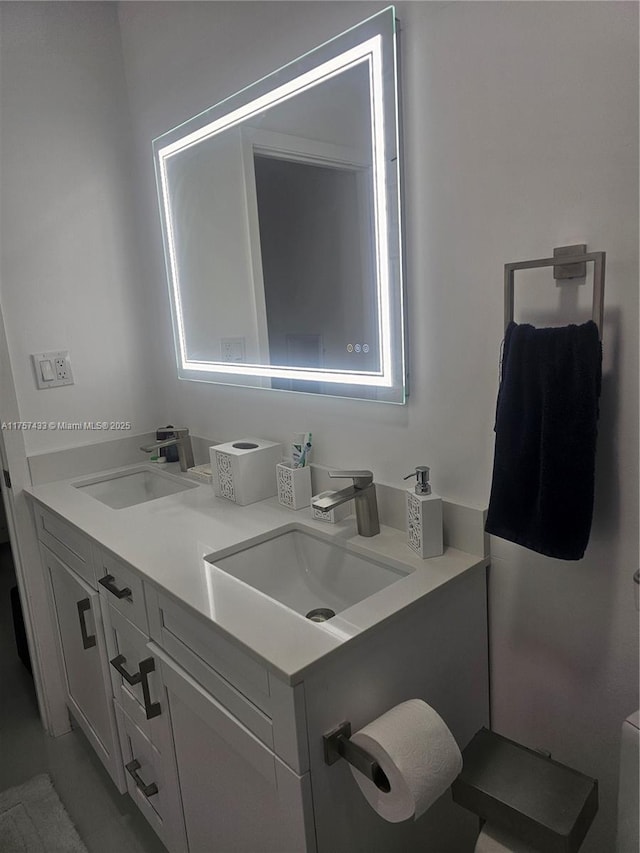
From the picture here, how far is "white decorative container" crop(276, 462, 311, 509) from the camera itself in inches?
60.6

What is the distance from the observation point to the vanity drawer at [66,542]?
1.59 m

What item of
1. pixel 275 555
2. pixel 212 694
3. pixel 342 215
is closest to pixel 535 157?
pixel 342 215

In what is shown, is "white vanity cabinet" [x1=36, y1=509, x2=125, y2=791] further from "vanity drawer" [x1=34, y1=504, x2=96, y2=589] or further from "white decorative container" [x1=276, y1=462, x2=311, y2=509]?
"white decorative container" [x1=276, y1=462, x2=311, y2=509]

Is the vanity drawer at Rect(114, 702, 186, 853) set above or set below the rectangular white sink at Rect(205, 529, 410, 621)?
below

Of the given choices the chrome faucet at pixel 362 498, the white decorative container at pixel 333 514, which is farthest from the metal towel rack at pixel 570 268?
the white decorative container at pixel 333 514

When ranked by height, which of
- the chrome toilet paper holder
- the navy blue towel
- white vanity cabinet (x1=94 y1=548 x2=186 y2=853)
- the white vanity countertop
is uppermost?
the navy blue towel

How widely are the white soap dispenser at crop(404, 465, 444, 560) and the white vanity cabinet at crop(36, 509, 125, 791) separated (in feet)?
2.90

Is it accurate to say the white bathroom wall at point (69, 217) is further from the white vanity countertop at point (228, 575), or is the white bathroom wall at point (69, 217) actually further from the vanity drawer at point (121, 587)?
the vanity drawer at point (121, 587)

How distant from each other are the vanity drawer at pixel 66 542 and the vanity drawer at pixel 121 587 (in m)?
0.07

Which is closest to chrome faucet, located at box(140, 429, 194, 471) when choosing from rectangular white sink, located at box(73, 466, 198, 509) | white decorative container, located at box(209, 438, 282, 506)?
rectangular white sink, located at box(73, 466, 198, 509)

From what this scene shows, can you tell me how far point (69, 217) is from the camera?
6.40 ft

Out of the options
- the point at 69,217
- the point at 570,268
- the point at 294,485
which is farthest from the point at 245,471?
the point at 69,217

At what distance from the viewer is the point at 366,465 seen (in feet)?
4.77

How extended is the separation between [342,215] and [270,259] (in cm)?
31
